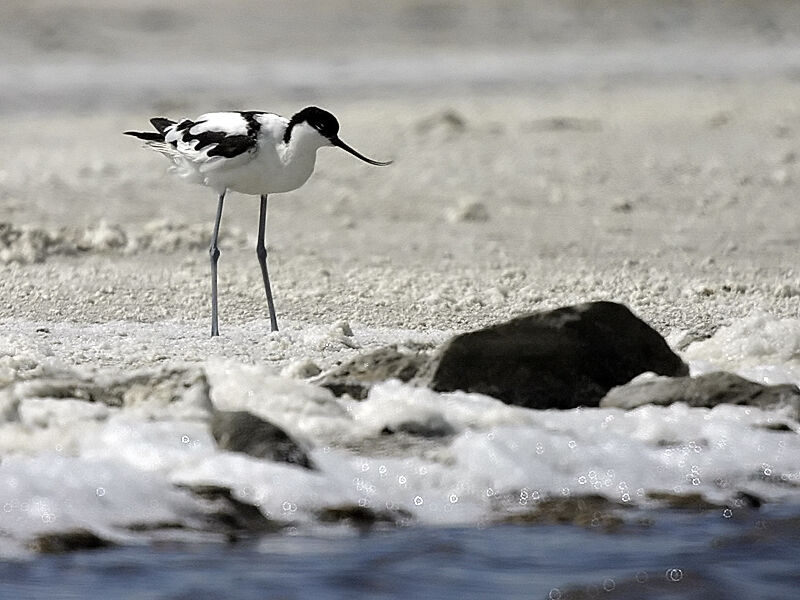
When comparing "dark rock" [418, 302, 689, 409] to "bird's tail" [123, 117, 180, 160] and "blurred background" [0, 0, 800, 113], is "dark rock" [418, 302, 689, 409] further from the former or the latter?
"blurred background" [0, 0, 800, 113]

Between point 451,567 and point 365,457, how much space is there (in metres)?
0.71

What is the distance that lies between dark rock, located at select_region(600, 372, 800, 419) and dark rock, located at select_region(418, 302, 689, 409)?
0.15m

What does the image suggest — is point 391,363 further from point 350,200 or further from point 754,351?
point 350,200

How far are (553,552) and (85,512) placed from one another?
3.91 feet

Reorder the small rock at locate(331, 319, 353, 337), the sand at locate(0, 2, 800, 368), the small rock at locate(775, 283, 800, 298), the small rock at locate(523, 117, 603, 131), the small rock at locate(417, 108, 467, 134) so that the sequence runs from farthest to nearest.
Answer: the small rock at locate(523, 117, 603, 131) < the small rock at locate(417, 108, 467, 134) < the small rock at locate(775, 283, 800, 298) < the sand at locate(0, 2, 800, 368) < the small rock at locate(331, 319, 353, 337)

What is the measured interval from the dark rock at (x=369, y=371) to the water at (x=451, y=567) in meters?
0.98

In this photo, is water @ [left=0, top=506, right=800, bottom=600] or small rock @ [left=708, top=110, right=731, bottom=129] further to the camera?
small rock @ [left=708, top=110, right=731, bottom=129]

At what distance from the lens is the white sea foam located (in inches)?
177

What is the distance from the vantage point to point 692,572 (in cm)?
423

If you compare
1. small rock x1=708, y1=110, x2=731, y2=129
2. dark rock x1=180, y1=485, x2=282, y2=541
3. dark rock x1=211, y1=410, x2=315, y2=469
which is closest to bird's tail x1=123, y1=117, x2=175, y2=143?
dark rock x1=211, y1=410, x2=315, y2=469

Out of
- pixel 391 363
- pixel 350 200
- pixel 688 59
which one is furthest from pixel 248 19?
pixel 391 363

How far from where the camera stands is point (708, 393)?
5.31 m

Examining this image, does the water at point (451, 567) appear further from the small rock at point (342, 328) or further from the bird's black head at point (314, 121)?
the bird's black head at point (314, 121)

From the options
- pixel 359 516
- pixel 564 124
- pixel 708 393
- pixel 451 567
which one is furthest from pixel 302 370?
pixel 564 124
